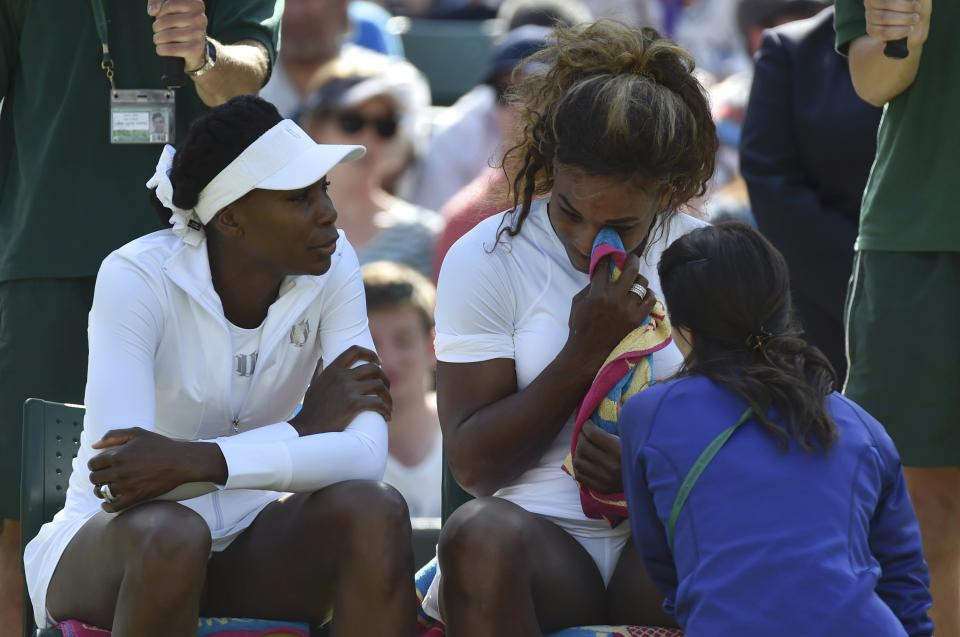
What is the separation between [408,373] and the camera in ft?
18.0

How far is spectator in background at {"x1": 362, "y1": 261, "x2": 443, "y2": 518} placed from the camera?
5.34 metres

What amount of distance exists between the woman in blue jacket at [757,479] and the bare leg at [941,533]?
0.80 m

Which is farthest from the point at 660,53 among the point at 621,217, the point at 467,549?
the point at 467,549

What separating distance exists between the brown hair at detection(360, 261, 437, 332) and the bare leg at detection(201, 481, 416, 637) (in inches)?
92.7

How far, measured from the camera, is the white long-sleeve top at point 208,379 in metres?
2.99

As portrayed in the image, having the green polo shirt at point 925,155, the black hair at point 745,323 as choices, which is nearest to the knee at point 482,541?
the black hair at point 745,323

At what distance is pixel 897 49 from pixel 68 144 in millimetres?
1770

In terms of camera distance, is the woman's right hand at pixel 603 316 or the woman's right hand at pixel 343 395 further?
the woman's right hand at pixel 343 395

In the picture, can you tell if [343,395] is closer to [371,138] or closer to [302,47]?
[371,138]

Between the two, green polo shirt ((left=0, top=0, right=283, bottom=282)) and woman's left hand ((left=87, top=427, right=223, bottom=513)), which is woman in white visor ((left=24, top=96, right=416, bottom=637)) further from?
green polo shirt ((left=0, top=0, right=283, bottom=282))

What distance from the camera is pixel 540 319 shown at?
3160 millimetres

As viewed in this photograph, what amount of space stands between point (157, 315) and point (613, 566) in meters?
0.98

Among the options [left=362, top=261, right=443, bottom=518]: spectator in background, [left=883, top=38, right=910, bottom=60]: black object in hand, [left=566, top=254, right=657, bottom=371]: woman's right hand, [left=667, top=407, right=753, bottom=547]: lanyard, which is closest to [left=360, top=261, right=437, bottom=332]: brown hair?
[left=362, top=261, right=443, bottom=518]: spectator in background

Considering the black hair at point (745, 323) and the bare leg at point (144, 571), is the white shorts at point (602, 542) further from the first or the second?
the bare leg at point (144, 571)
